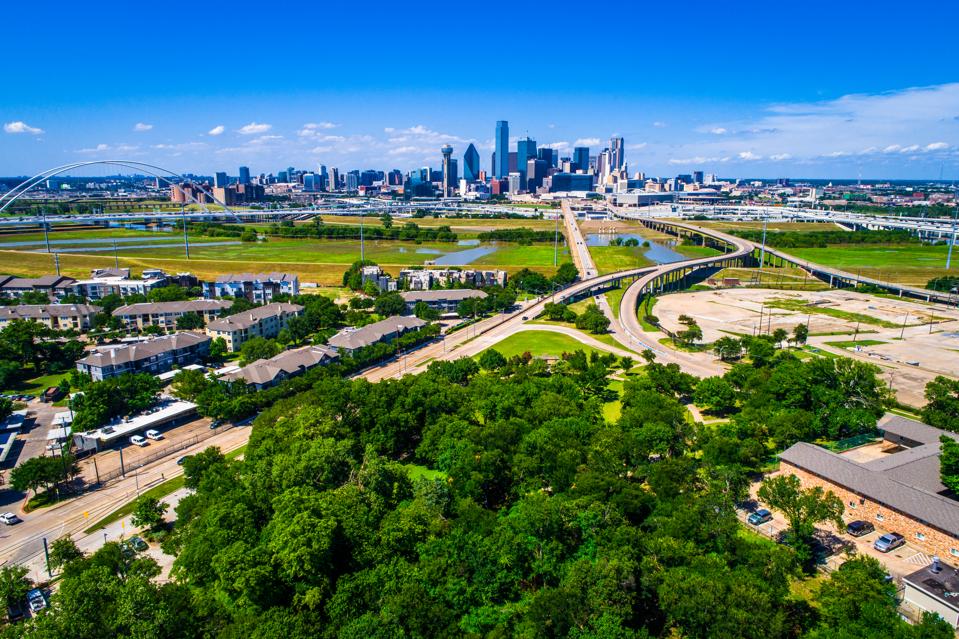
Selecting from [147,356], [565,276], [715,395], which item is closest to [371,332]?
[147,356]

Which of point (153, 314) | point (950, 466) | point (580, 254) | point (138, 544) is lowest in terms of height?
point (138, 544)

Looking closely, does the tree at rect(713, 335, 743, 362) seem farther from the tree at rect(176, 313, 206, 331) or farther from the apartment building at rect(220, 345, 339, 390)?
the tree at rect(176, 313, 206, 331)

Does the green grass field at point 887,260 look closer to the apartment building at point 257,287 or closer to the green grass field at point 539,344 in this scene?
the green grass field at point 539,344

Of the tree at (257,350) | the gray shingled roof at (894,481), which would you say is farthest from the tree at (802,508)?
the tree at (257,350)

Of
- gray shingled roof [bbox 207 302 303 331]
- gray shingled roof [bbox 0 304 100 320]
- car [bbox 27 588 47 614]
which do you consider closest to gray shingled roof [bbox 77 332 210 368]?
gray shingled roof [bbox 207 302 303 331]

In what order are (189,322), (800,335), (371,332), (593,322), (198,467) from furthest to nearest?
1. (593,322)
2. (189,322)
3. (800,335)
4. (371,332)
5. (198,467)

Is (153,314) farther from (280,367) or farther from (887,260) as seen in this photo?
(887,260)
